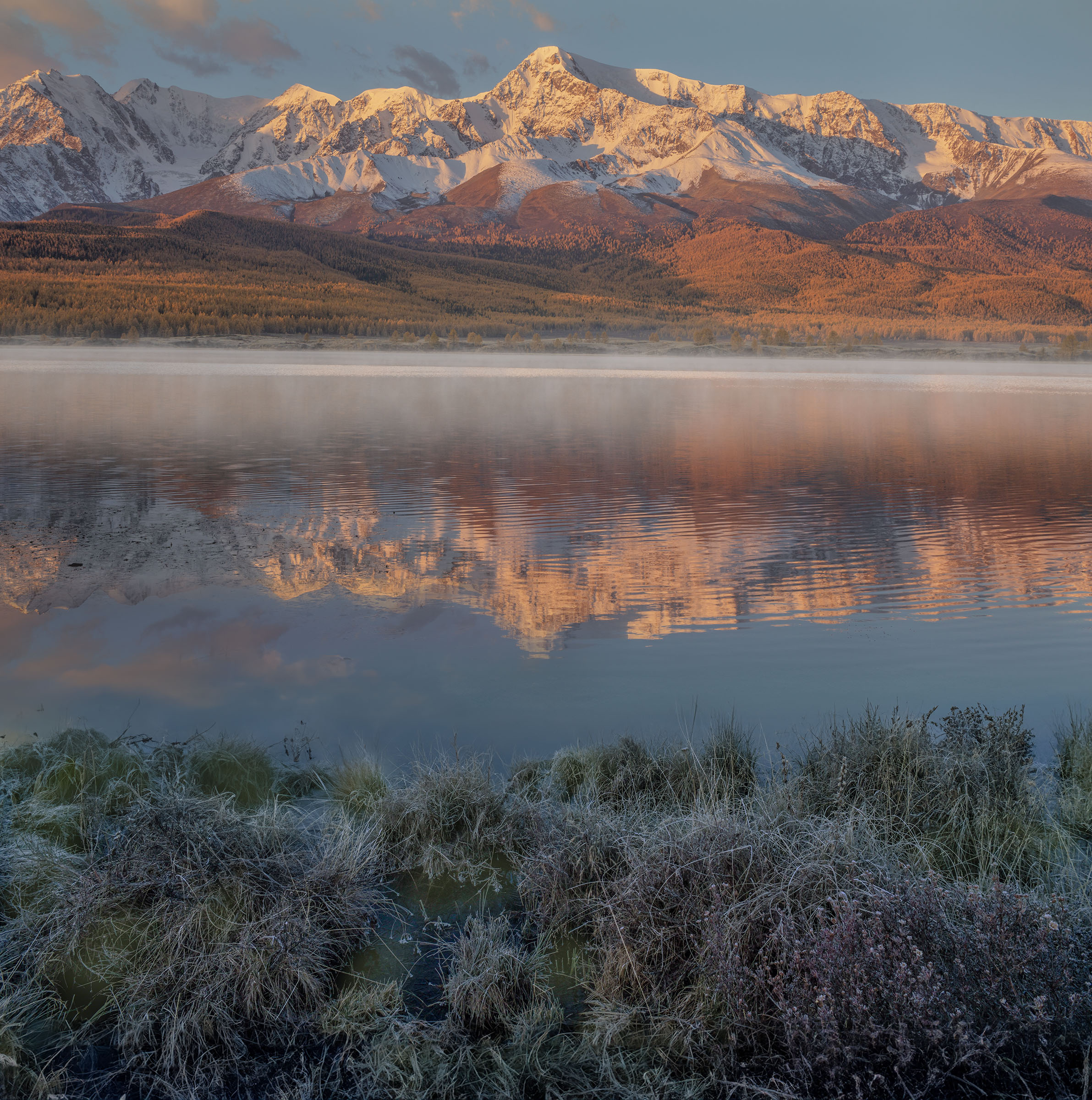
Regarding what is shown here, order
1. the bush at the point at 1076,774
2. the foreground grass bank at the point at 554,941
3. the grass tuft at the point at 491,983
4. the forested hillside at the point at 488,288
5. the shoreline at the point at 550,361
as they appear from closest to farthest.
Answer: the foreground grass bank at the point at 554,941
the grass tuft at the point at 491,983
the bush at the point at 1076,774
the shoreline at the point at 550,361
the forested hillside at the point at 488,288

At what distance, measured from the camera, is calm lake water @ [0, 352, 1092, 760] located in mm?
6336

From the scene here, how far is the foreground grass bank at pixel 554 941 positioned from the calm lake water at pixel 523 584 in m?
1.48

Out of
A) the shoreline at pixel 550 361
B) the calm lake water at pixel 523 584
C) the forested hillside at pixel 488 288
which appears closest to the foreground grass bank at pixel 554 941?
the calm lake water at pixel 523 584

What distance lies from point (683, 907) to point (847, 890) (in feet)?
1.74

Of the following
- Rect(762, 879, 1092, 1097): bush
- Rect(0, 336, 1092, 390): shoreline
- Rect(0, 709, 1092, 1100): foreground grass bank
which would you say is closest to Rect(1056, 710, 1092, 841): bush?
Rect(0, 709, 1092, 1100): foreground grass bank

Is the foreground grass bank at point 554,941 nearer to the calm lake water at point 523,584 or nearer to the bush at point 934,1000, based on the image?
the bush at point 934,1000

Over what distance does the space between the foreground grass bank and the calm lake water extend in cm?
148

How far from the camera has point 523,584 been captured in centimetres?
925

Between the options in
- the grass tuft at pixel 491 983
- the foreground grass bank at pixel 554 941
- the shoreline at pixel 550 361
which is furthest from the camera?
the shoreline at pixel 550 361

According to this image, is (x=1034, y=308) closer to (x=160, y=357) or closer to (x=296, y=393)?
(x=160, y=357)

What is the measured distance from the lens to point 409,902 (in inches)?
151

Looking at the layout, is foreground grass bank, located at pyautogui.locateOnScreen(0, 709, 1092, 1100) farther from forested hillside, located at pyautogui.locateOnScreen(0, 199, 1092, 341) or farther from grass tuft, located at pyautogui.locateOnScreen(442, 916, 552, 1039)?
forested hillside, located at pyautogui.locateOnScreen(0, 199, 1092, 341)

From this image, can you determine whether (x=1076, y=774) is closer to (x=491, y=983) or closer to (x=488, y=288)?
(x=491, y=983)

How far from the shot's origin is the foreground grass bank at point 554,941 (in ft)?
8.90
